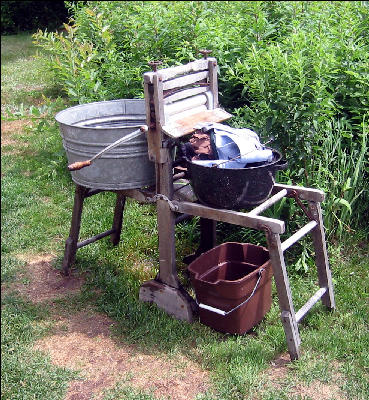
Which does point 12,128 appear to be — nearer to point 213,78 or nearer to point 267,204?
point 213,78

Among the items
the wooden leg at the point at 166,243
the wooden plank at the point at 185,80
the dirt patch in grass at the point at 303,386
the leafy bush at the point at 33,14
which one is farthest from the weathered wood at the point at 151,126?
the leafy bush at the point at 33,14

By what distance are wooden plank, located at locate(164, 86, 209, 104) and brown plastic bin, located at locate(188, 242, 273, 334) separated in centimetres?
104

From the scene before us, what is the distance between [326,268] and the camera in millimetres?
3822

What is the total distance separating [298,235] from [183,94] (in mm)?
1101

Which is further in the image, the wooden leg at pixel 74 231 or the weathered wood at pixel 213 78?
the wooden leg at pixel 74 231

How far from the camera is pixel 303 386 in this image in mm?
3201

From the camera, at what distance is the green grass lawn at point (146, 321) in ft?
10.6

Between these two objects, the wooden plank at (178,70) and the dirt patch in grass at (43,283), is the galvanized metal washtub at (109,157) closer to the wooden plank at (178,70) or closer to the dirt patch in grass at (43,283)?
the wooden plank at (178,70)

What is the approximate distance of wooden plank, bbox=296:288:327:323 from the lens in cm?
352

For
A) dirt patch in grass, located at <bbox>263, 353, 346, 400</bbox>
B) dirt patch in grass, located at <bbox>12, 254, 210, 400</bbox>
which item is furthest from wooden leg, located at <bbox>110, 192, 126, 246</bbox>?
dirt patch in grass, located at <bbox>263, 353, 346, 400</bbox>

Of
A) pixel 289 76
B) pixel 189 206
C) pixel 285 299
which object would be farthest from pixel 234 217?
pixel 289 76

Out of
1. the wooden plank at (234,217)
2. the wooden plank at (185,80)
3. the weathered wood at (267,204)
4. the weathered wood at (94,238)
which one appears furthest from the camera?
the weathered wood at (94,238)

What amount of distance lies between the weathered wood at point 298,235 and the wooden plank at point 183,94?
1.07m

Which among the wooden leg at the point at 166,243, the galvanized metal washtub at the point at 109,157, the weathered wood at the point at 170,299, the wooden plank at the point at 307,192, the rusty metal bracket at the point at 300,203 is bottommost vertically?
the weathered wood at the point at 170,299
